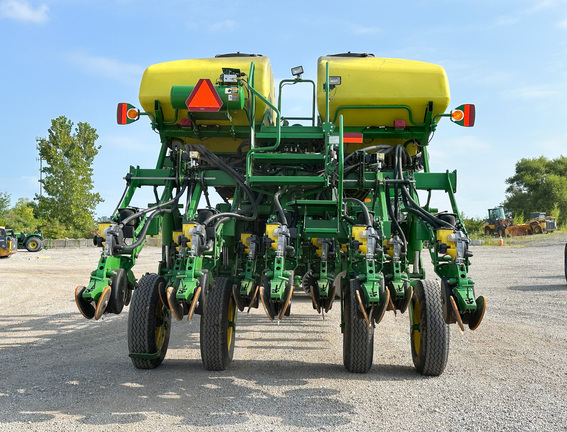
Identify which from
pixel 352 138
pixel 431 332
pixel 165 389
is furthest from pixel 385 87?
pixel 165 389

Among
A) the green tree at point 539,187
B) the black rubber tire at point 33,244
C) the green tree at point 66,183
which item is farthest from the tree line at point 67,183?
the green tree at point 539,187

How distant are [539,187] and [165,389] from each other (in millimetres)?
62557

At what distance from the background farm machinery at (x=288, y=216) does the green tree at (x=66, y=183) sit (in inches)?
1409

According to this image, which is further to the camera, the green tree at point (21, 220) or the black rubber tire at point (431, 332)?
the green tree at point (21, 220)

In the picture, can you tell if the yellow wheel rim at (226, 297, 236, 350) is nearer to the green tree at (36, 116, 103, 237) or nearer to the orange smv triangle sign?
the orange smv triangle sign

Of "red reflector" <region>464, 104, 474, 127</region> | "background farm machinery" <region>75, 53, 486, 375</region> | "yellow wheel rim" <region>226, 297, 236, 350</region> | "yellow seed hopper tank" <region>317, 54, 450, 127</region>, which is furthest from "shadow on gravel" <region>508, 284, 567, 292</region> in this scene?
"yellow wheel rim" <region>226, 297, 236, 350</region>

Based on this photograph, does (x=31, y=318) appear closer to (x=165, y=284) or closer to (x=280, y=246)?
(x=165, y=284)

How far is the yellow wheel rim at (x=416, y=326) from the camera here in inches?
227

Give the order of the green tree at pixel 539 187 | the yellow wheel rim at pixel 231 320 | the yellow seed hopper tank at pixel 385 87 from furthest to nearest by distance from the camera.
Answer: the green tree at pixel 539 187
the yellow seed hopper tank at pixel 385 87
the yellow wheel rim at pixel 231 320

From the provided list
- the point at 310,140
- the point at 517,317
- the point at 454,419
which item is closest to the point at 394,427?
the point at 454,419

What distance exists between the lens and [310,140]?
6.80 meters

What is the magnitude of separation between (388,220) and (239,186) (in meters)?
1.74

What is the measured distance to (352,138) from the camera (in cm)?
662

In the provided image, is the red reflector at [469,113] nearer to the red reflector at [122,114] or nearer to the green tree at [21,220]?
the red reflector at [122,114]
